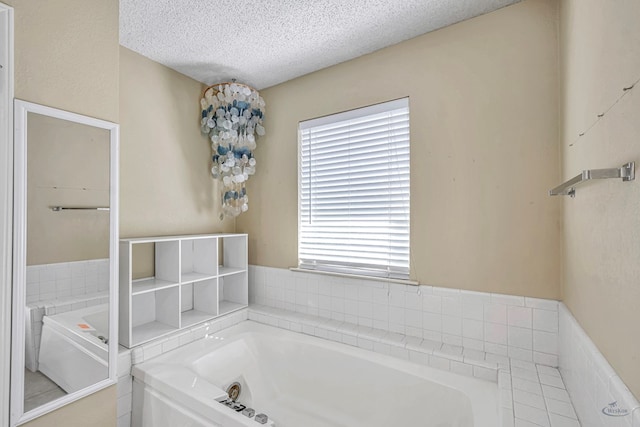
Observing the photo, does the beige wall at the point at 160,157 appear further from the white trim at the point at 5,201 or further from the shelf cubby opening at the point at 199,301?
the white trim at the point at 5,201

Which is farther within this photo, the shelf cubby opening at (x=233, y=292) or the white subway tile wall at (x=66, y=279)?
the shelf cubby opening at (x=233, y=292)

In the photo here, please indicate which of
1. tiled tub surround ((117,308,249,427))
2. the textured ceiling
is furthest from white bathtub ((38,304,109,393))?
the textured ceiling

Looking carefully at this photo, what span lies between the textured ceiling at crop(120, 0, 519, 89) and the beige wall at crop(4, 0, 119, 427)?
0.27 meters

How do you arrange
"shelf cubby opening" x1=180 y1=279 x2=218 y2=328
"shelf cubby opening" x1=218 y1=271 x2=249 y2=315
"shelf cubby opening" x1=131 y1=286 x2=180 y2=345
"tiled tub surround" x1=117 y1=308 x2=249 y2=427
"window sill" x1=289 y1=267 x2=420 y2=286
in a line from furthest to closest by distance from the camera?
"shelf cubby opening" x1=218 y1=271 x2=249 y2=315, "shelf cubby opening" x1=180 y1=279 x2=218 y2=328, "shelf cubby opening" x1=131 y1=286 x2=180 y2=345, "window sill" x1=289 y1=267 x2=420 y2=286, "tiled tub surround" x1=117 y1=308 x2=249 y2=427

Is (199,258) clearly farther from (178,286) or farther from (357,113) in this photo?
(357,113)

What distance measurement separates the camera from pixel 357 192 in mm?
2109

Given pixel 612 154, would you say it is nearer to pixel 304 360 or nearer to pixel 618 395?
pixel 618 395

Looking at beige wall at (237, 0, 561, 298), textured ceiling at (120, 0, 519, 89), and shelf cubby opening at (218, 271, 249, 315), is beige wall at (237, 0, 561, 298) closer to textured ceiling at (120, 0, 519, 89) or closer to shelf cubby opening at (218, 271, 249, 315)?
textured ceiling at (120, 0, 519, 89)

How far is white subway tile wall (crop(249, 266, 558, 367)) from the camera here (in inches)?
61.1

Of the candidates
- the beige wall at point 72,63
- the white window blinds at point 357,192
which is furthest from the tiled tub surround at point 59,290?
the white window blinds at point 357,192

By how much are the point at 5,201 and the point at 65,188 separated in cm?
22

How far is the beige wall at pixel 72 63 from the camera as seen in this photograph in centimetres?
121

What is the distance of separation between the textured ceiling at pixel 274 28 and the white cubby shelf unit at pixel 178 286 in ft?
4.08

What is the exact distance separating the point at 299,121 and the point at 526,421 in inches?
85.6
